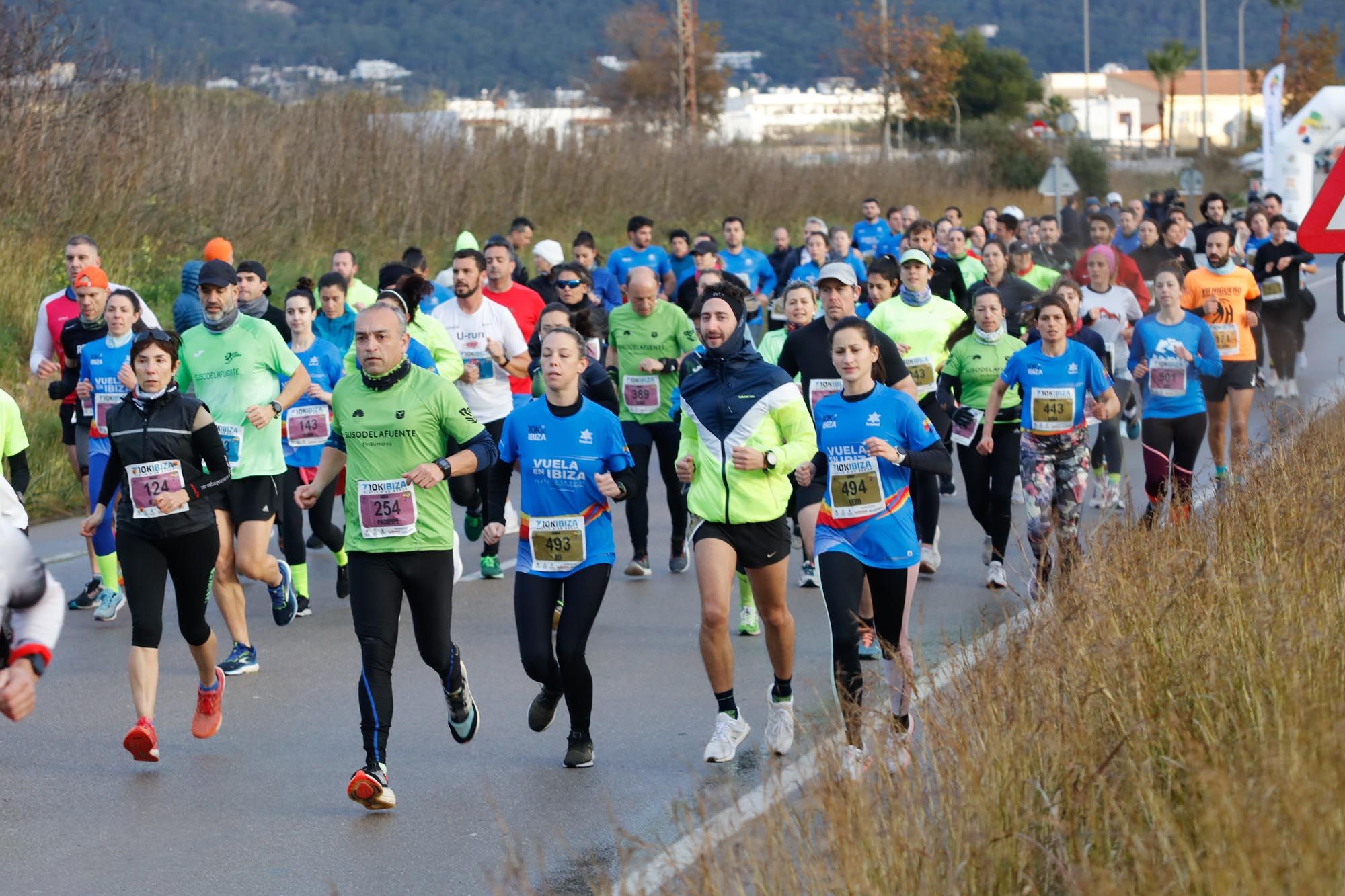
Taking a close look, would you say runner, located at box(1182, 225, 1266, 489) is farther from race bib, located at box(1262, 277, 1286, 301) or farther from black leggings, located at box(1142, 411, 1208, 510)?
race bib, located at box(1262, 277, 1286, 301)

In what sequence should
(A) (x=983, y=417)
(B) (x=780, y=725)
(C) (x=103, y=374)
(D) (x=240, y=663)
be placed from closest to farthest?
1. (B) (x=780, y=725)
2. (D) (x=240, y=663)
3. (C) (x=103, y=374)
4. (A) (x=983, y=417)

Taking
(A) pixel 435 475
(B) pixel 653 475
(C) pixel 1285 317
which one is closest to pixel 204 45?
(B) pixel 653 475

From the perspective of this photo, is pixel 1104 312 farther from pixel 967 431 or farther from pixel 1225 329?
pixel 967 431

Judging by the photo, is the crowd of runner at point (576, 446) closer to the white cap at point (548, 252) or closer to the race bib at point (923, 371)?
the race bib at point (923, 371)

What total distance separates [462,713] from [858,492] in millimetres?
1816

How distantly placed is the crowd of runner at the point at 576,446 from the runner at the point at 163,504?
1 centimetres

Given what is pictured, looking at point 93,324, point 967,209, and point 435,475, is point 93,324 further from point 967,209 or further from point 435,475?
point 967,209

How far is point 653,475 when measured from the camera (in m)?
16.7

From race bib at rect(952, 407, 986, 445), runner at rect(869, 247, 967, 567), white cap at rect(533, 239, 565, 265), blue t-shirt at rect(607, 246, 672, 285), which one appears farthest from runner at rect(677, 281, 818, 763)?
blue t-shirt at rect(607, 246, 672, 285)

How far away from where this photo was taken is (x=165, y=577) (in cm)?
782

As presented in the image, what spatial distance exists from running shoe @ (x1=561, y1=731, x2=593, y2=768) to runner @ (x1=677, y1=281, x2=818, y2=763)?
463 millimetres

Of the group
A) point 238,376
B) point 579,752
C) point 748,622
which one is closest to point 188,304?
point 238,376

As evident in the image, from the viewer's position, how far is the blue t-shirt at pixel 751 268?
19.4 metres

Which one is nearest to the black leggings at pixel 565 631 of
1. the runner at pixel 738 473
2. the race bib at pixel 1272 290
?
the runner at pixel 738 473
